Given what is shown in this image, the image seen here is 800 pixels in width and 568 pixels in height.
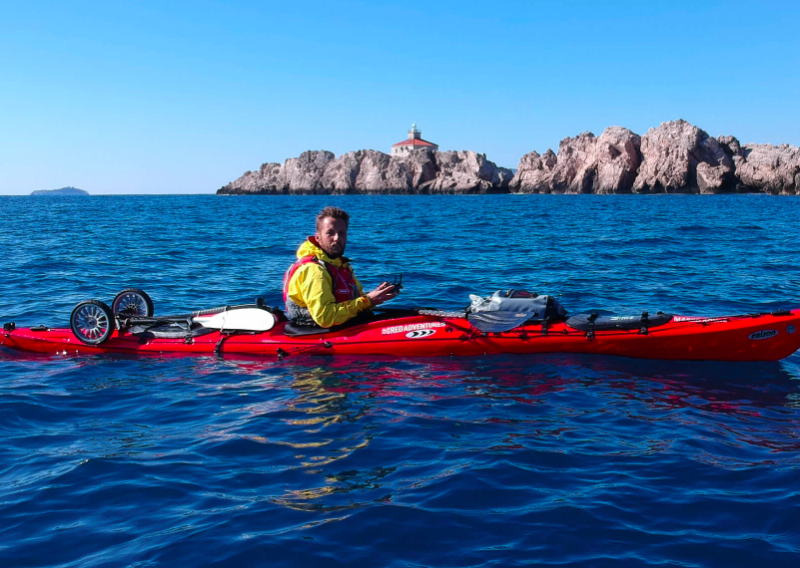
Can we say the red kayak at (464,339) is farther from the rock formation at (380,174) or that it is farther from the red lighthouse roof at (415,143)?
the red lighthouse roof at (415,143)

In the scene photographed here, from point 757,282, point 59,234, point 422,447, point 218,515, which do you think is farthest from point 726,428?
point 59,234

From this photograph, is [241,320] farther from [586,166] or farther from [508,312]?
[586,166]

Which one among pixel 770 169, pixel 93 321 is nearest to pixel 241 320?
pixel 93 321

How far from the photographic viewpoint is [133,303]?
397 inches

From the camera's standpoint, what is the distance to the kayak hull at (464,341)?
26.9 feet

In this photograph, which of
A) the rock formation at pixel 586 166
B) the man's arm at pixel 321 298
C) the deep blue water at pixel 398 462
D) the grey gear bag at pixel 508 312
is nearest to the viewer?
the deep blue water at pixel 398 462

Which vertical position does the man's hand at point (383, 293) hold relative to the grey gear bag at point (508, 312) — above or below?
above

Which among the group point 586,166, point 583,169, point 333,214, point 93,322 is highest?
point 586,166

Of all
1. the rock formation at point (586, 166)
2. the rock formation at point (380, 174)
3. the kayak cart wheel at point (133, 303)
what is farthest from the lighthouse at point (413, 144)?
the kayak cart wheel at point (133, 303)

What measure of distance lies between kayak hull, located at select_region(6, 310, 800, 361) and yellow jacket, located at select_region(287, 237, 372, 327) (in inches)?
15.0

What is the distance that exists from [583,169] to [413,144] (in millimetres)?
54707

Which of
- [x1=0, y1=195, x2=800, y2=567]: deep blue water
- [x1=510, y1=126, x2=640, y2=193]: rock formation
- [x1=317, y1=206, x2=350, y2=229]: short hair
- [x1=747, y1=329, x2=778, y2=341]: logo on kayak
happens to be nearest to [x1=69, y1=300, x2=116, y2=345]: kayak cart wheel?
[x1=0, y1=195, x2=800, y2=567]: deep blue water

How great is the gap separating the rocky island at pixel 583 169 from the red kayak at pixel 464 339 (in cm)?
9720

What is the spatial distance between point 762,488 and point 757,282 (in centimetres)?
1153
